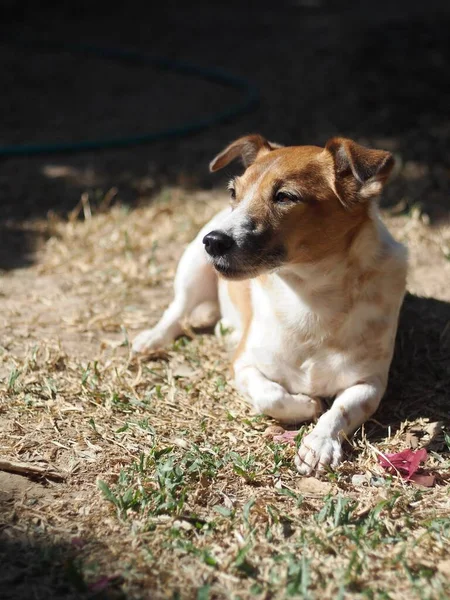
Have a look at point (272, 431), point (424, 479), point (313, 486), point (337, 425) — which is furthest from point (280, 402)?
point (424, 479)

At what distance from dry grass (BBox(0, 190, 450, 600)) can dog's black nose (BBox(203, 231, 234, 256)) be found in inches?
35.3

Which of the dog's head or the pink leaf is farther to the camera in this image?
the dog's head

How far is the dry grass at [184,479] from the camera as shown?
290cm

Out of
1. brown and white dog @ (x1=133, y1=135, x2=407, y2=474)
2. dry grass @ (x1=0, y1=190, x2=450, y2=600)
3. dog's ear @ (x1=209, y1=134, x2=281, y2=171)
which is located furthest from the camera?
dog's ear @ (x1=209, y1=134, x2=281, y2=171)

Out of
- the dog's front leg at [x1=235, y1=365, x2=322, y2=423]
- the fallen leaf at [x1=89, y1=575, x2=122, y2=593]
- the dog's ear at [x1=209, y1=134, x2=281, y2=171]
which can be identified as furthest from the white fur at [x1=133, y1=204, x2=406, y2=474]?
the fallen leaf at [x1=89, y1=575, x2=122, y2=593]

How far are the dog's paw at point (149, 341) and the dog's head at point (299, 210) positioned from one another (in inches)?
45.7

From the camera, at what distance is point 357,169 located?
12.2ft

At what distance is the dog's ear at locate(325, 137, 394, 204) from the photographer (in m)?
3.71

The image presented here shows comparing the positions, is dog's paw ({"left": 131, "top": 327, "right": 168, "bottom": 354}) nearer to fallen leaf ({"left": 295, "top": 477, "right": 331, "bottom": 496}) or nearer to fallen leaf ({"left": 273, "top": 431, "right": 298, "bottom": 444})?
fallen leaf ({"left": 273, "top": 431, "right": 298, "bottom": 444})

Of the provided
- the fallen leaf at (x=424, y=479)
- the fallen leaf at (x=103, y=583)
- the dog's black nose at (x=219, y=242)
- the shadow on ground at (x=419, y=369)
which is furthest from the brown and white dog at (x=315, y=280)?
the fallen leaf at (x=103, y=583)

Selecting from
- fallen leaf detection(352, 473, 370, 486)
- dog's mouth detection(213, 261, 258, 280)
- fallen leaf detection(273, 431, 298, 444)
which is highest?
dog's mouth detection(213, 261, 258, 280)

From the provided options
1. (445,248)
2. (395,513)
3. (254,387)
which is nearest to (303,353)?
(254,387)

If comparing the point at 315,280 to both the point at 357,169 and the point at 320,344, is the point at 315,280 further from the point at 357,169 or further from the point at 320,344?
the point at 357,169

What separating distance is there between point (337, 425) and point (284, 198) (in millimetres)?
1081
